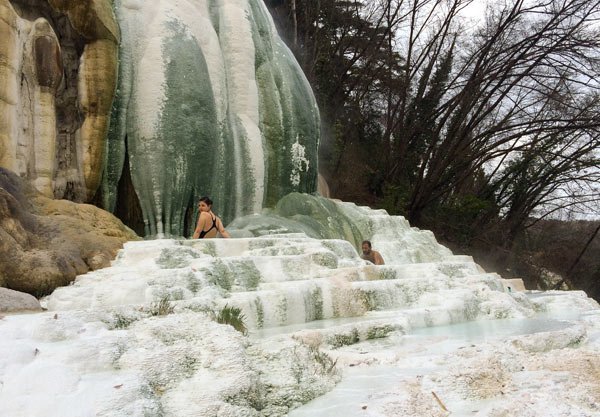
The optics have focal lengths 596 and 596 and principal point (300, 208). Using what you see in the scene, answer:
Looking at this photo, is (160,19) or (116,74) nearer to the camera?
(116,74)

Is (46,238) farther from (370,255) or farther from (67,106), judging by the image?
(370,255)

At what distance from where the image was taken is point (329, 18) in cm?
1683

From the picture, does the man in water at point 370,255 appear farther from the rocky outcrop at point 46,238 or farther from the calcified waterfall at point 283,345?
the rocky outcrop at point 46,238

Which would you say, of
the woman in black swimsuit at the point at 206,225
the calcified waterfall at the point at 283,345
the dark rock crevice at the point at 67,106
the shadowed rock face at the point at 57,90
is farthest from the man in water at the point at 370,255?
the dark rock crevice at the point at 67,106

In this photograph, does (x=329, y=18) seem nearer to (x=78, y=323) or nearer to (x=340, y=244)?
(x=340, y=244)

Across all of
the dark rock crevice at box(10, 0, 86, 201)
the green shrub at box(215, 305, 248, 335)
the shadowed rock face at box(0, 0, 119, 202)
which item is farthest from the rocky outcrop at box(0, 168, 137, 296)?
the dark rock crevice at box(10, 0, 86, 201)

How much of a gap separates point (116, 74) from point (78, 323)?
559 cm

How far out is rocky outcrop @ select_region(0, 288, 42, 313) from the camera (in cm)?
328

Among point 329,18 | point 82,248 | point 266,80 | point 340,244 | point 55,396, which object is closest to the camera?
point 55,396

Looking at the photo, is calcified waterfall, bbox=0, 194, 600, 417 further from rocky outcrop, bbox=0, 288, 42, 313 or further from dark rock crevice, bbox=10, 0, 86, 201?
dark rock crevice, bbox=10, 0, 86, 201

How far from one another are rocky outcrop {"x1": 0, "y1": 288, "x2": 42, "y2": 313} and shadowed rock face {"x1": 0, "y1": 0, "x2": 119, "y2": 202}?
348 centimetres

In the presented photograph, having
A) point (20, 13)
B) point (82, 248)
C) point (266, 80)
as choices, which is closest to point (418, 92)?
point (266, 80)

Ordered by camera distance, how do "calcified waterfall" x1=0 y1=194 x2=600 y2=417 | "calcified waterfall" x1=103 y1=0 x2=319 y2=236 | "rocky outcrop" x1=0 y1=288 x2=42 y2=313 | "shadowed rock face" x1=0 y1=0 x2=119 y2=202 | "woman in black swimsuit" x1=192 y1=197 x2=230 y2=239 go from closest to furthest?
"calcified waterfall" x1=0 y1=194 x2=600 y2=417
"rocky outcrop" x1=0 y1=288 x2=42 y2=313
"woman in black swimsuit" x1=192 y1=197 x2=230 y2=239
"shadowed rock face" x1=0 y1=0 x2=119 y2=202
"calcified waterfall" x1=103 y1=0 x2=319 y2=236

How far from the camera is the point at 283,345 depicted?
9.52 feet
